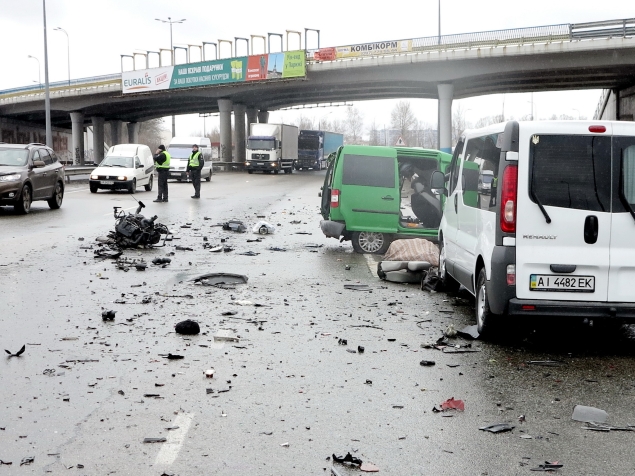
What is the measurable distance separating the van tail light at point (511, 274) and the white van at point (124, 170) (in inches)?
1063

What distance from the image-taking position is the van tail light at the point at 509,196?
6.89 meters

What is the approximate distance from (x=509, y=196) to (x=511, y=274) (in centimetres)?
66

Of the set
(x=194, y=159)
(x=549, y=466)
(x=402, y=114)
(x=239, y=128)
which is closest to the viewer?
(x=549, y=466)

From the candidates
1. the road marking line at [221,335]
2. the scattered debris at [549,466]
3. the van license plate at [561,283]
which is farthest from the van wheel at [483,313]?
the scattered debris at [549,466]

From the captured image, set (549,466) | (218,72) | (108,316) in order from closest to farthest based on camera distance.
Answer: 1. (549,466)
2. (108,316)
3. (218,72)

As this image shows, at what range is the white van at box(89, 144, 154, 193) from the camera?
32.2 meters

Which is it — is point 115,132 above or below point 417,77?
below

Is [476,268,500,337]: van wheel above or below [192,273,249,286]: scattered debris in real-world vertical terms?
above

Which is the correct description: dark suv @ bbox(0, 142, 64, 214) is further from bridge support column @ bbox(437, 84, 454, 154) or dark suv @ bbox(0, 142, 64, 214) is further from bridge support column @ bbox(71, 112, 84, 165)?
bridge support column @ bbox(71, 112, 84, 165)

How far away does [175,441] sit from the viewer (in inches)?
178

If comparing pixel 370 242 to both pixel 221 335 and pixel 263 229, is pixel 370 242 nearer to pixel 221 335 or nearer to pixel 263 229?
pixel 263 229

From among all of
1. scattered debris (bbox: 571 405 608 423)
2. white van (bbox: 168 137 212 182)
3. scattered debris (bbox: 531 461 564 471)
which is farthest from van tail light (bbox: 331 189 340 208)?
white van (bbox: 168 137 212 182)

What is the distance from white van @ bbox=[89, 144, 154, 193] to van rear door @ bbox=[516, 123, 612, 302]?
27.1m

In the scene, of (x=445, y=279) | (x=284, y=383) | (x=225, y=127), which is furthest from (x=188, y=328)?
(x=225, y=127)
